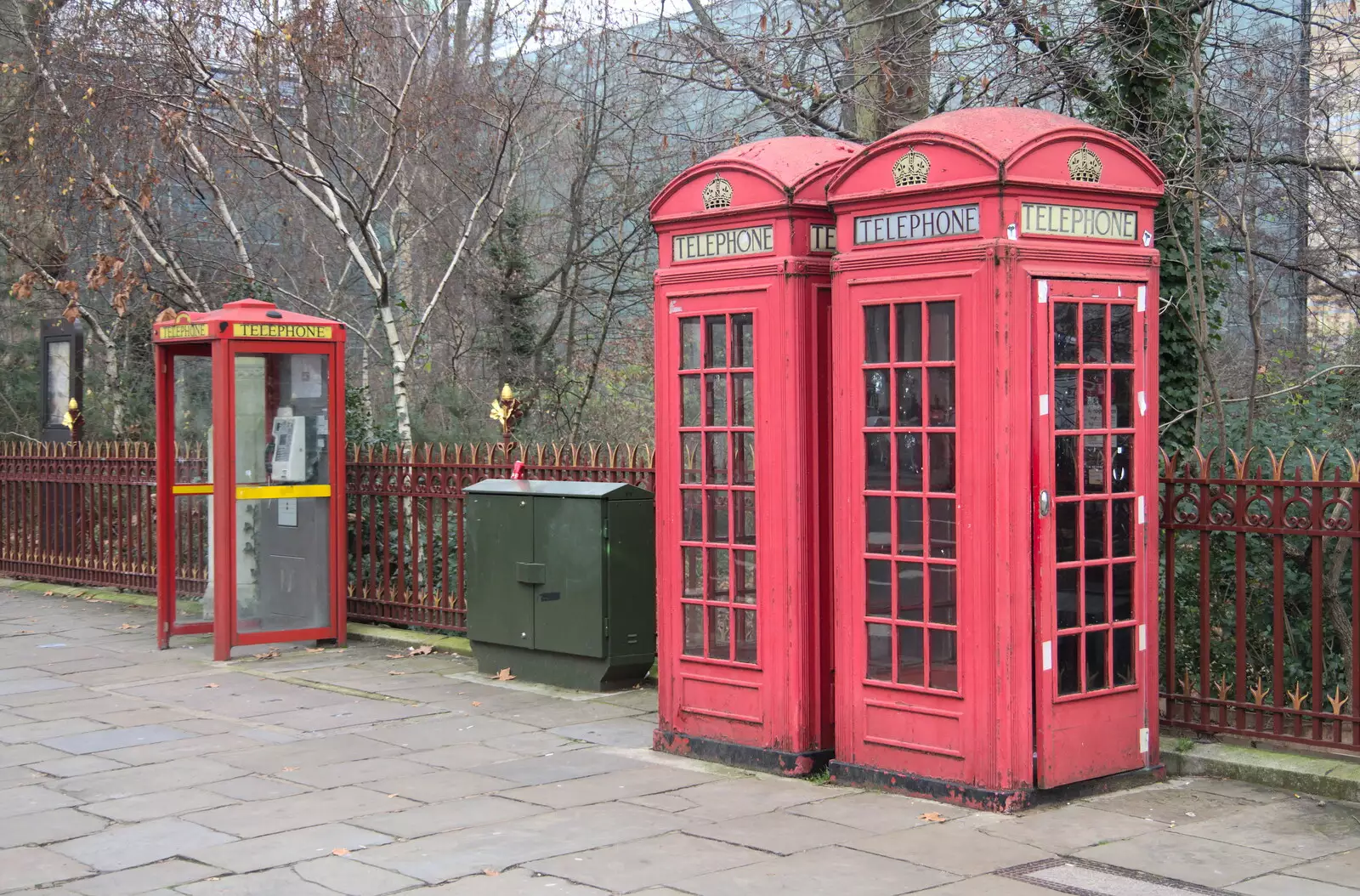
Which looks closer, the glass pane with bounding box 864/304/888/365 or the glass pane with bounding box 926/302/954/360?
the glass pane with bounding box 926/302/954/360

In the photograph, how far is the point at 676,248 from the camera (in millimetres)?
7188

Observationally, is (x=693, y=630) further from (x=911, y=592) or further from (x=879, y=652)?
(x=911, y=592)

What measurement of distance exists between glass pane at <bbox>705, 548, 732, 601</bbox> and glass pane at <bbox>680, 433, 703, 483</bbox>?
15.6 inches

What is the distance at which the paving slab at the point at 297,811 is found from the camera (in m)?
5.95

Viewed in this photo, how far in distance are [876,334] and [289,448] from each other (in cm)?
597

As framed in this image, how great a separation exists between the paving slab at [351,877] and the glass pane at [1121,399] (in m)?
3.70

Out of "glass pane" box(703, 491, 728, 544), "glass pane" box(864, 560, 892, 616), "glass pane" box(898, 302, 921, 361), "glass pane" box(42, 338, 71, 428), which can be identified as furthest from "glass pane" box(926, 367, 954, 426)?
"glass pane" box(42, 338, 71, 428)

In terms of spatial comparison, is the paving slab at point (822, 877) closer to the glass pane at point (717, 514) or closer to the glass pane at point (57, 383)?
the glass pane at point (717, 514)

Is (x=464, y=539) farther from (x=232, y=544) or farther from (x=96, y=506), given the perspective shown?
(x=96, y=506)

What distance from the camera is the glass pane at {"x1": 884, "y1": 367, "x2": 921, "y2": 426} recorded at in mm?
6219

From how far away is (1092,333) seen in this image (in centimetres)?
620

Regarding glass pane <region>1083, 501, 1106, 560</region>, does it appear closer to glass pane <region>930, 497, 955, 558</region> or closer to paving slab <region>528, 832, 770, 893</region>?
glass pane <region>930, 497, 955, 558</region>

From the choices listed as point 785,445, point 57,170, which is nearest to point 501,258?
point 57,170

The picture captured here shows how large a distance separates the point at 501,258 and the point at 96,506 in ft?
19.2
